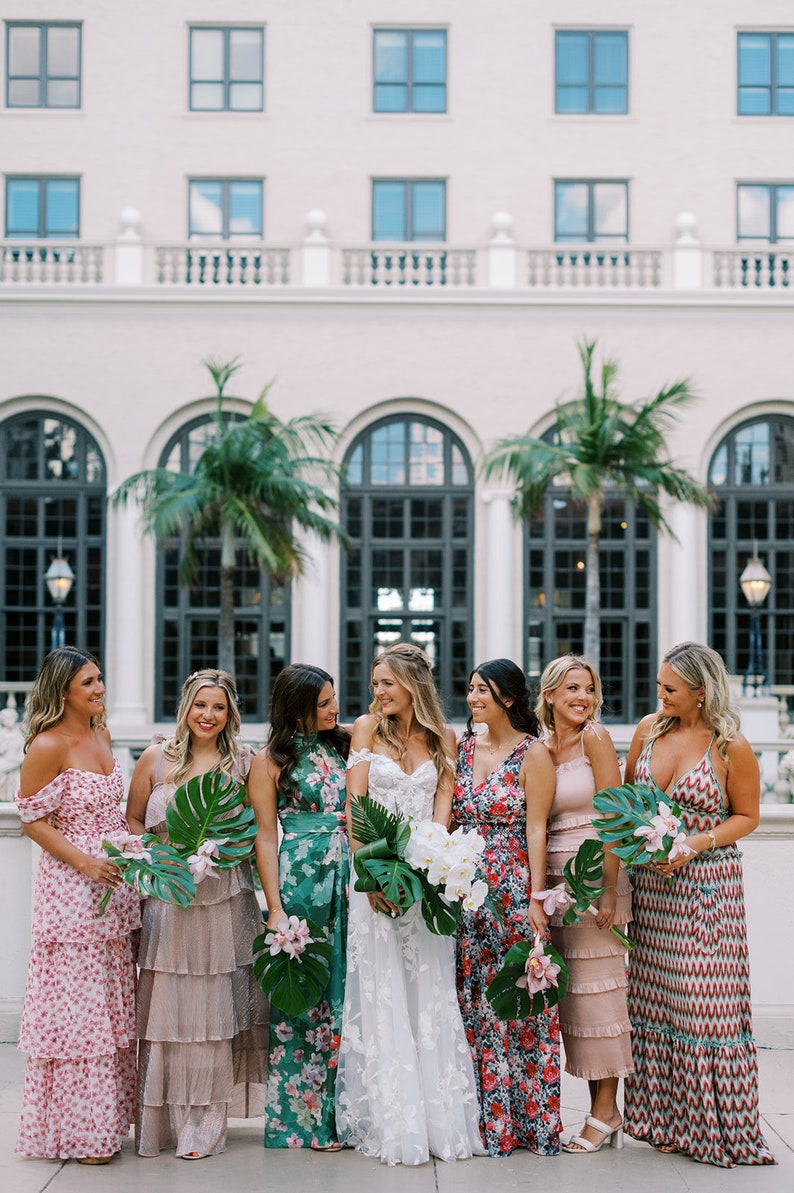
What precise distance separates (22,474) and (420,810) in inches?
854

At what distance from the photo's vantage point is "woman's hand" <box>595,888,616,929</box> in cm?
572

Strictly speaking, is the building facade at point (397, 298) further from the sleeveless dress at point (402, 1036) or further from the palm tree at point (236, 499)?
the sleeveless dress at point (402, 1036)

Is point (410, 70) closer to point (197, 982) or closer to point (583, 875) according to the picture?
point (583, 875)

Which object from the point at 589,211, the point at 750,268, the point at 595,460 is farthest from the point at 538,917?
the point at 589,211

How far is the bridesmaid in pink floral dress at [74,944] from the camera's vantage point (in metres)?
5.56

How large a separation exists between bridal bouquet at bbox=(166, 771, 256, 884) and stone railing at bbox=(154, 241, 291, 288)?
67.4ft

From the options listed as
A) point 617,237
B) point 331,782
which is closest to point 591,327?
point 617,237

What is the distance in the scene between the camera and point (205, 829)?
5.66 meters

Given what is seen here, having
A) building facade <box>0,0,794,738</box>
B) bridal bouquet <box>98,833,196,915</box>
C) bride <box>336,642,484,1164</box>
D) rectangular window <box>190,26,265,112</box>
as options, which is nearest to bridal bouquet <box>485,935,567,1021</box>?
bride <box>336,642,484,1164</box>

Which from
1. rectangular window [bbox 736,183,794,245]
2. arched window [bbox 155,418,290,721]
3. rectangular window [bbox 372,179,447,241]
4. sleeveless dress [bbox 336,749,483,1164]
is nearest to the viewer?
sleeveless dress [bbox 336,749,483,1164]

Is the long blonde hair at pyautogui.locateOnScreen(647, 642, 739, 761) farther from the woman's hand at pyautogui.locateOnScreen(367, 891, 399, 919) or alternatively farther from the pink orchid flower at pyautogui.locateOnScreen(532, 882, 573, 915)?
the woman's hand at pyautogui.locateOnScreen(367, 891, 399, 919)

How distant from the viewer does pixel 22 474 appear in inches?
1016

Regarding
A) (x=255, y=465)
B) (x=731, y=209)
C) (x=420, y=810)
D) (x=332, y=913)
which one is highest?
(x=731, y=209)

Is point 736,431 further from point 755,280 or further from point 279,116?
point 279,116
